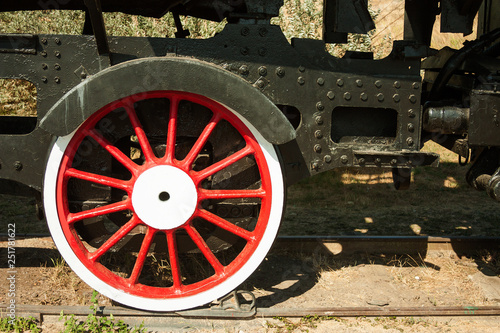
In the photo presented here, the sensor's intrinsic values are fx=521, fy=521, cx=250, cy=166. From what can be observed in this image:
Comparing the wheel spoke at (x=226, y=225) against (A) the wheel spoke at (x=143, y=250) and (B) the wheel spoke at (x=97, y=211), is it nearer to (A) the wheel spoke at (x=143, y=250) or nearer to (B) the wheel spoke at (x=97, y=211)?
(A) the wheel spoke at (x=143, y=250)

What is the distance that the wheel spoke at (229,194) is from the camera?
10.2 ft

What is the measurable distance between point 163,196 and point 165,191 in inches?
1.7

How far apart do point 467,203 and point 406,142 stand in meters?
3.33

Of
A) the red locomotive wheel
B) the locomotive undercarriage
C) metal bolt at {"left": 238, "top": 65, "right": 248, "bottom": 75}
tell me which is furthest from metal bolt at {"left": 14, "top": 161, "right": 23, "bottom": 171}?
metal bolt at {"left": 238, "top": 65, "right": 248, "bottom": 75}

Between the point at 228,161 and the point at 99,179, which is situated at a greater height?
the point at 228,161

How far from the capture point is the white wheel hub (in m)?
3.02

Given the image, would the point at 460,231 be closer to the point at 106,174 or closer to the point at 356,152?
the point at 356,152

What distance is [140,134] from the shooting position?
3066mm

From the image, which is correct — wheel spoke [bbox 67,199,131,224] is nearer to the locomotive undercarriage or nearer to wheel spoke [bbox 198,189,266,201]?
the locomotive undercarriage

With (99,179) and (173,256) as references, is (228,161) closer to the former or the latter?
(173,256)

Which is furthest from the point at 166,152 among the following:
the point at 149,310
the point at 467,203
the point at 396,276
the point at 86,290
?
the point at 467,203

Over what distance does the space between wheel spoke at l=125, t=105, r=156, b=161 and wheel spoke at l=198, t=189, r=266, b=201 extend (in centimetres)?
36

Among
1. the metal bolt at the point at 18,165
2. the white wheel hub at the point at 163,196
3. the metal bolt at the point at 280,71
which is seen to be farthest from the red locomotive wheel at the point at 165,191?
the metal bolt at the point at 280,71

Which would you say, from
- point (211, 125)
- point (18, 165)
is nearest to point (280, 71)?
point (211, 125)
